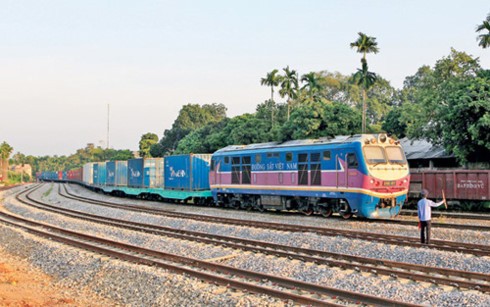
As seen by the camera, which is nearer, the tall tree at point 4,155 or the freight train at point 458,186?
the freight train at point 458,186

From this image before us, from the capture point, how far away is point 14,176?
357 ft

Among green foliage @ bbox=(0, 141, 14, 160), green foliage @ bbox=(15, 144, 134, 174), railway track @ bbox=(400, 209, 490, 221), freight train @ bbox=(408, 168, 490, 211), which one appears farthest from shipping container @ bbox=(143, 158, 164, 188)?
green foliage @ bbox=(15, 144, 134, 174)

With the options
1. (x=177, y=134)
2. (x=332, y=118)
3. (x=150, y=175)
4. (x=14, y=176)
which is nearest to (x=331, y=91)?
(x=177, y=134)

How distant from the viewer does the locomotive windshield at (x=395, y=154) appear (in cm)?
1914

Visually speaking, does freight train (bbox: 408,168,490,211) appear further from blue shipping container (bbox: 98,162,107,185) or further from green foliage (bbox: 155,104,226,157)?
green foliage (bbox: 155,104,226,157)

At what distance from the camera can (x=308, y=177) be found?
20578 millimetres

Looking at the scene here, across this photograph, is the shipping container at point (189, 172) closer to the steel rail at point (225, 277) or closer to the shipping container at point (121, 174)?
the shipping container at point (121, 174)

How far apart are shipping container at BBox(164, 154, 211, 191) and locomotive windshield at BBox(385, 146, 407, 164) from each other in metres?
13.2

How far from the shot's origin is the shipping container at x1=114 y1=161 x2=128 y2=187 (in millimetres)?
40406

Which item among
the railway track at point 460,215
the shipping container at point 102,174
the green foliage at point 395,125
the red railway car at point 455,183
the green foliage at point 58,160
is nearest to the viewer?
the railway track at point 460,215

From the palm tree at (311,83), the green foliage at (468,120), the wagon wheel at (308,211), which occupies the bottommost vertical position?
the wagon wheel at (308,211)

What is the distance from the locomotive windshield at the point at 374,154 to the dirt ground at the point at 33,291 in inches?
456

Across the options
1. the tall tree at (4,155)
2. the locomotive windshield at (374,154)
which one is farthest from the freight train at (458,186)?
the tall tree at (4,155)

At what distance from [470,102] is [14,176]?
4110 inches
